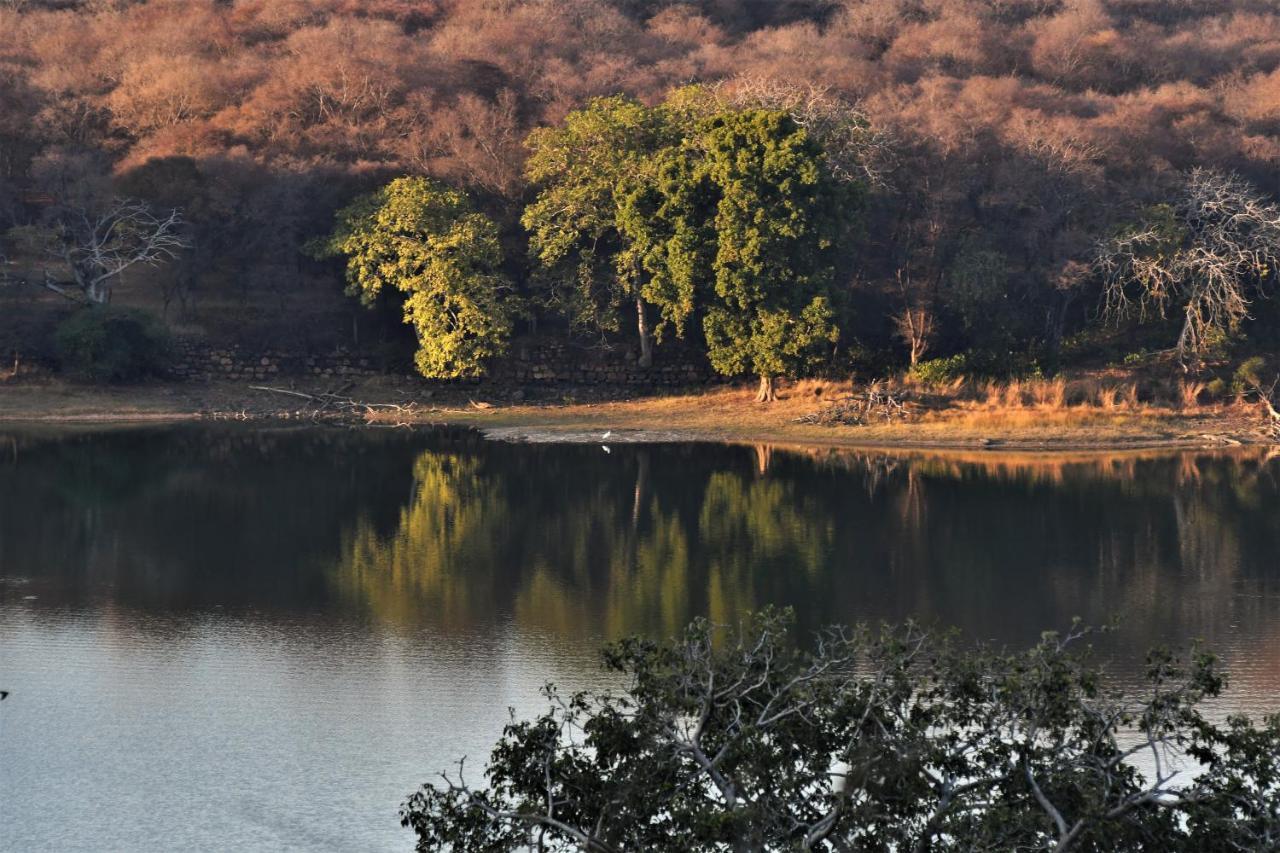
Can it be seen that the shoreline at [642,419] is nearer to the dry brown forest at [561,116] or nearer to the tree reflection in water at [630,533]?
the tree reflection in water at [630,533]

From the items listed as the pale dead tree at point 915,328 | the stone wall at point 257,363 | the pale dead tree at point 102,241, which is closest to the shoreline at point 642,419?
the stone wall at point 257,363

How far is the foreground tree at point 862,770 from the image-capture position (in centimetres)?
1037

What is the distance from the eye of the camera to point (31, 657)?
744 inches

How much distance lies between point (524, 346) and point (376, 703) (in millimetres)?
27731

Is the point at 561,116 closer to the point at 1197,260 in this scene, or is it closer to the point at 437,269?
the point at 437,269

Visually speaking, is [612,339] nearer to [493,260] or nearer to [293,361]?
[493,260]

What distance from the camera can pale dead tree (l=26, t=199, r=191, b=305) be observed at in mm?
43500

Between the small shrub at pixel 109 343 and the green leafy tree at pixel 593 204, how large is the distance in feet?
31.9

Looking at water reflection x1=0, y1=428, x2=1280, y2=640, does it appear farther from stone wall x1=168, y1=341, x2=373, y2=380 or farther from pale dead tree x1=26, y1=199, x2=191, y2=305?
pale dead tree x1=26, y1=199, x2=191, y2=305

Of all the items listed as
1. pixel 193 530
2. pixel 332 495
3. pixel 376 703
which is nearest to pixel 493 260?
pixel 332 495

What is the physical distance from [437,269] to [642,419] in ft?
20.7

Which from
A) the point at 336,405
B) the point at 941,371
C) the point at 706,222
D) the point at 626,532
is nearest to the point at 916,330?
the point at 941,371

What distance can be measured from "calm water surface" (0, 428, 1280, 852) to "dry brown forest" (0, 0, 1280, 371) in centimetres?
875

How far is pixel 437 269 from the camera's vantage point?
136 ft
